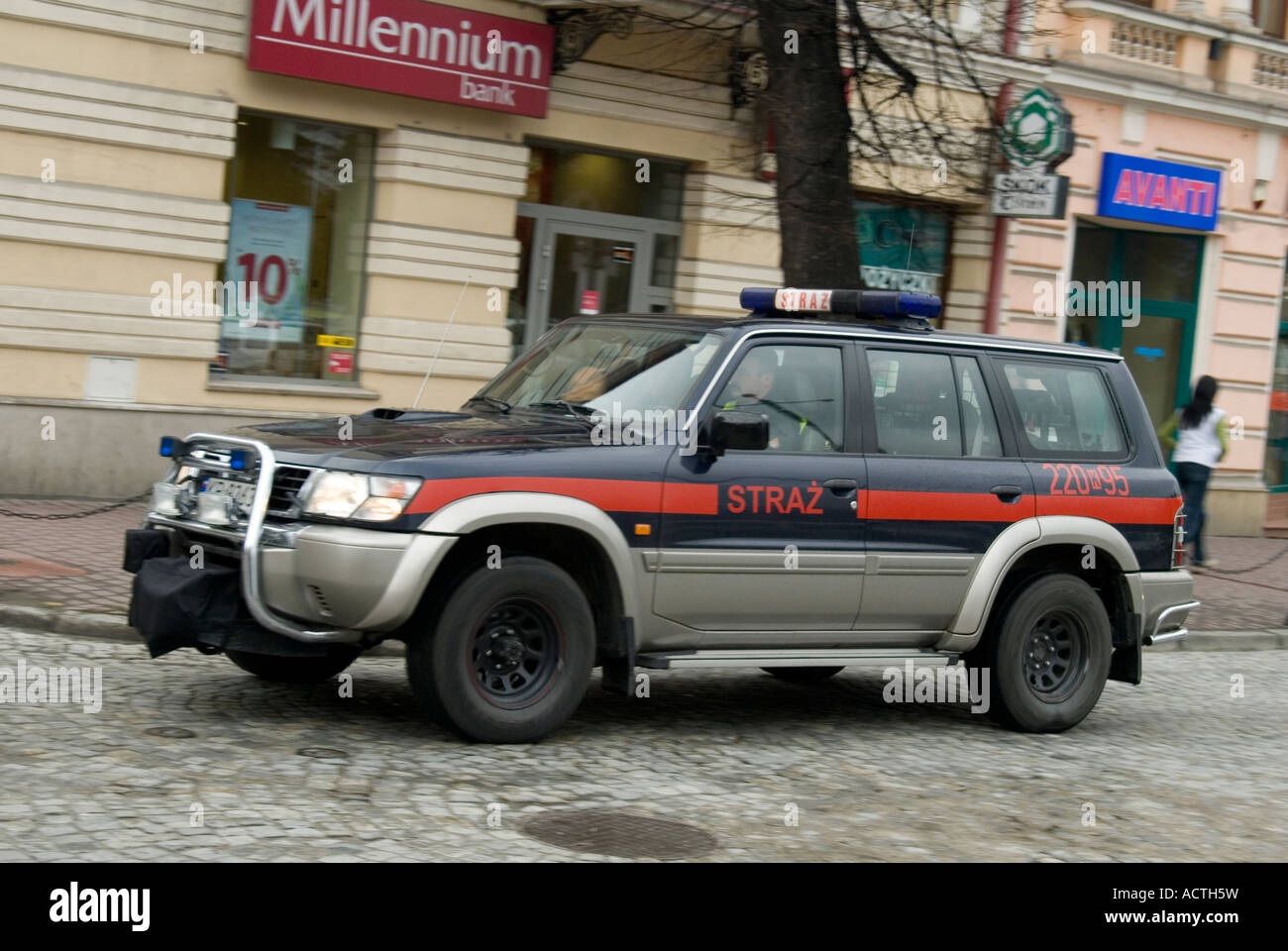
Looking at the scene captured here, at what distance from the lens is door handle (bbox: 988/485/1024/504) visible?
807 cm

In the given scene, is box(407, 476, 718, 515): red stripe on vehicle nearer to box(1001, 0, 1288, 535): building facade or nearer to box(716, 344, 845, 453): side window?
box(716, 344, 845, 453): side window

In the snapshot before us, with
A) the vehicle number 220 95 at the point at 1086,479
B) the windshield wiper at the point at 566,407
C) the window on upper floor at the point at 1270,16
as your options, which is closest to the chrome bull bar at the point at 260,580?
the windshield wiper at the point at 566,407

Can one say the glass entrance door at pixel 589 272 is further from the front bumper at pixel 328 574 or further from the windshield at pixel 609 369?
the front bumper at pixel 328 574

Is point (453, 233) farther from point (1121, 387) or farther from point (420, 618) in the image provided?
point (420, 618)

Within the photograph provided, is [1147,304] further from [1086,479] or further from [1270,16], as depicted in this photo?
[1086,479]

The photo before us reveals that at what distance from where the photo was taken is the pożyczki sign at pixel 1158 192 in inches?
795

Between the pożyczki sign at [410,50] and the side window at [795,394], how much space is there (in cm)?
797

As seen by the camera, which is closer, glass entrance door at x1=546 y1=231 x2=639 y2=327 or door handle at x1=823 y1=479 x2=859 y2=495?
door handle at x1=823 y1=479 x2=859 y2=495

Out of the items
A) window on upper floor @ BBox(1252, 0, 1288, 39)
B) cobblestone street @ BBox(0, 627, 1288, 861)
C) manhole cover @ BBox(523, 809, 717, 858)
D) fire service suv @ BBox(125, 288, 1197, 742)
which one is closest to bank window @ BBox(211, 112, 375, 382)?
cobblestone street @ BBox(0, 627, 1288, 861)

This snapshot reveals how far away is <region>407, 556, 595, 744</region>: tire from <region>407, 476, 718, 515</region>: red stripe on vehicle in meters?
0.31

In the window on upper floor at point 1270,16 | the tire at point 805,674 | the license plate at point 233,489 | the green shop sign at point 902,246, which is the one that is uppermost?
the window on upper floor at point 1270,16

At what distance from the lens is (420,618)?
662 centimetres

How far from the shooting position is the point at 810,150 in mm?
11859

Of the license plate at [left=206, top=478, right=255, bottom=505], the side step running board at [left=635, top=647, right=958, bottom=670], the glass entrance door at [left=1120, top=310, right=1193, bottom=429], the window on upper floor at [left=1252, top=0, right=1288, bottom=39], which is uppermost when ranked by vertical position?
the window on upper floor at [left=1252, top=0, right=1288, bottom=39]
